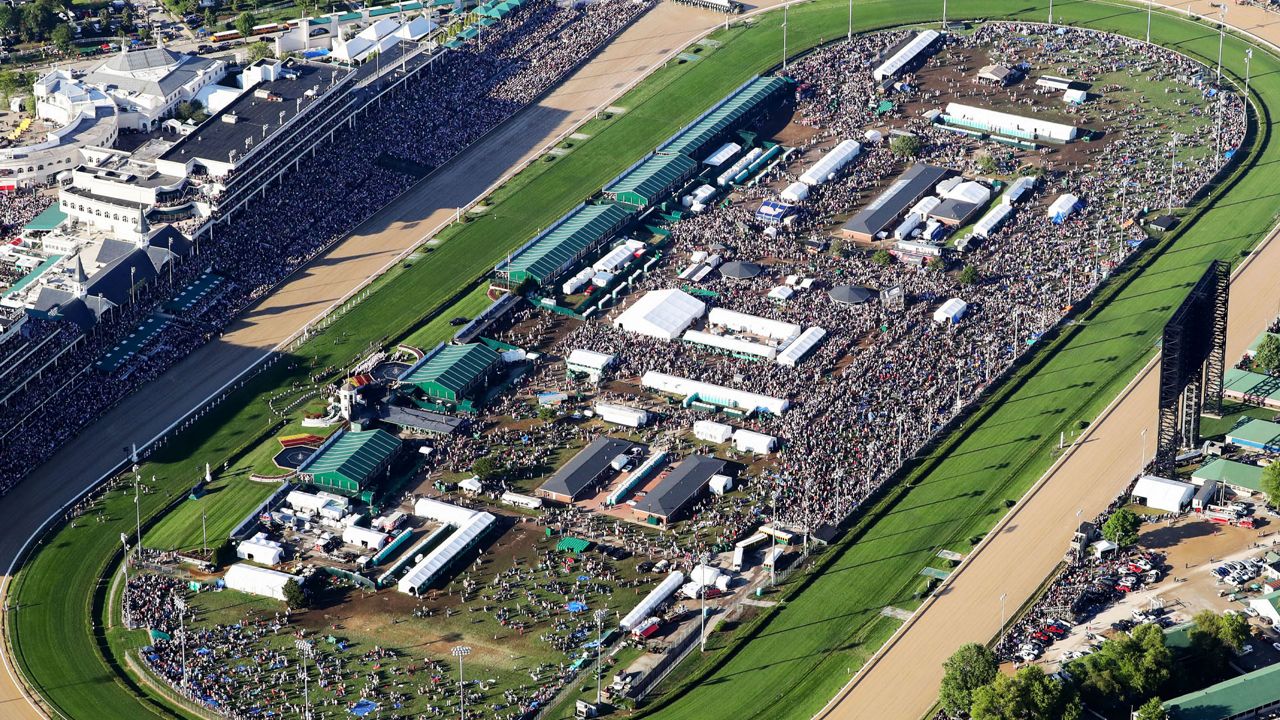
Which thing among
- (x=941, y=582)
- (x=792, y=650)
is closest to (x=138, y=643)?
(x=792, y=650)

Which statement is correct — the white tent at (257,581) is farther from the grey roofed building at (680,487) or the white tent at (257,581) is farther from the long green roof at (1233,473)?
the long green roof at (1233,473)

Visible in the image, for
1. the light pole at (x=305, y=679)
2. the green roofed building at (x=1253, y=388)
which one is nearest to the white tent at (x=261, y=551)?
the light pole at (x=305, y=679)

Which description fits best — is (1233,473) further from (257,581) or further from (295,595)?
(257,581)

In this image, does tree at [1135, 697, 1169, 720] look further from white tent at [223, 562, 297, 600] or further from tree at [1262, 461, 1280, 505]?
white tent at [223, 562, 297, 600]

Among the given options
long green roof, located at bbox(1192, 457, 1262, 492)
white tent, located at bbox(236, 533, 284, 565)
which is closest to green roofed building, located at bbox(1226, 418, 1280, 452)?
long green roof, located at bbox(1192, 457, 1262, 492)

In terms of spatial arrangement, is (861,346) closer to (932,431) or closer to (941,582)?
(932,431)

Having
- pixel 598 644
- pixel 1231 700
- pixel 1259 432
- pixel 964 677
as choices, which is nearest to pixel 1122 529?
pixel 1231 700

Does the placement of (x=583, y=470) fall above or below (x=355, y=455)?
below
